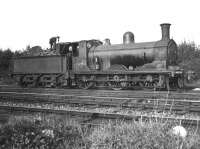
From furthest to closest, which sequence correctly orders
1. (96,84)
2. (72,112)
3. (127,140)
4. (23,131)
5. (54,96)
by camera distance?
(96,84) < (54,96) < (72,112) < (23,131) < (127,140)

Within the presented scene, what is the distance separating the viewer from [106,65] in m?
17.1

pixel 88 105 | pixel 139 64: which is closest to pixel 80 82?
pixel 139 64

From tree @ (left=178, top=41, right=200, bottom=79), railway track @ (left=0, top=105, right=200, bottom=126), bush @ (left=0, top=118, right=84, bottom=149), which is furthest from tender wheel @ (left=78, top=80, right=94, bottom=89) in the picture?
bush @ (left=0, top=118, right=84, bottom=149)

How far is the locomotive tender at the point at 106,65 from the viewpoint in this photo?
15102 millimetres

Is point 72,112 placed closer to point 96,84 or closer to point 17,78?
point 96,84

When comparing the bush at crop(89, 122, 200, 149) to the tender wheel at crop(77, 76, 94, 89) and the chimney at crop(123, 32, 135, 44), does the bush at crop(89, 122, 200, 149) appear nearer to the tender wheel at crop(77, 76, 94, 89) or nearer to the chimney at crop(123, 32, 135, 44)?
the tender wheel at crop(77, 76, 94, 89)

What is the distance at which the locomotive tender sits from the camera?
1510cm

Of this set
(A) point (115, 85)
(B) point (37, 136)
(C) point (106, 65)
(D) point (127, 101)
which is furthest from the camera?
(C) point (106, 65)

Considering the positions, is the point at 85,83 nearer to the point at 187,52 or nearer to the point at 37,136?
the point at 37,136

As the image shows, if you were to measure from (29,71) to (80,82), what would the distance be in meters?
4.52

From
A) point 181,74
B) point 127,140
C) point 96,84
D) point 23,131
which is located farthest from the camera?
point 96,84

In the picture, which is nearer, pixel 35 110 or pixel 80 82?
pixel 35 110

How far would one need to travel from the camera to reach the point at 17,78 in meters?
21.2

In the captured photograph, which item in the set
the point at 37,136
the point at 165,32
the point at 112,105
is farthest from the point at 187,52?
the point at 37,136
